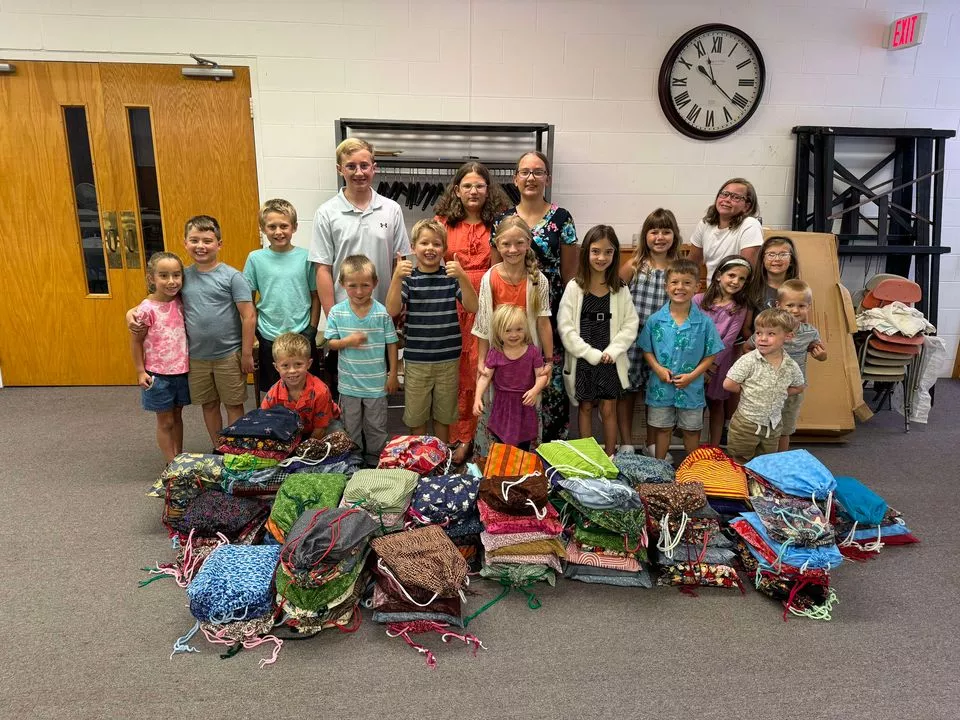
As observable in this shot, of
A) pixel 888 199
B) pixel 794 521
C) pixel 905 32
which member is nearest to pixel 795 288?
pixel 794 521

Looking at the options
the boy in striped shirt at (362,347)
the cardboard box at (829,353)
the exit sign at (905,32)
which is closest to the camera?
the boy in striped shirt at (362,347)

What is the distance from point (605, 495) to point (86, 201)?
3923 millimetres

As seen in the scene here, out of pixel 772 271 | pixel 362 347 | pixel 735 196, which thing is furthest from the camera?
pixel 735 196

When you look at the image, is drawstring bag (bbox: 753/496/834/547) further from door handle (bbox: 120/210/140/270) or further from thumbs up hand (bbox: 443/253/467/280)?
door handle (bbox: 120/210/140/270)

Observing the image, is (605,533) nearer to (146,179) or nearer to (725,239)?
(725,239)

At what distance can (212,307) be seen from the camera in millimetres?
2686

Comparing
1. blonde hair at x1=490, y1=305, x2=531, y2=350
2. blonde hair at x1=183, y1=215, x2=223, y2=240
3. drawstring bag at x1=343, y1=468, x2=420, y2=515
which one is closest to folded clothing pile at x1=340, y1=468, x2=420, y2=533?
drawstring bag at x1=343, y1=468, x2=420, y2=515

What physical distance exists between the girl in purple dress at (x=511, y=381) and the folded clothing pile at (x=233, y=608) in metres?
1.09

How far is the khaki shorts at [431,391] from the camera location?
2.66m

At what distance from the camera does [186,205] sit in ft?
12.9

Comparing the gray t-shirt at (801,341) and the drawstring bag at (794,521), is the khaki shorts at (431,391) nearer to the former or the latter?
the drawstring bag at (794,521)

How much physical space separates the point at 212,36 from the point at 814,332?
152 inches

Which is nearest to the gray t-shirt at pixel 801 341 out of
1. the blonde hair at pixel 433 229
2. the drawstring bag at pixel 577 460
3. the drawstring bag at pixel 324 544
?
the drawstring bag at pixel 577 460

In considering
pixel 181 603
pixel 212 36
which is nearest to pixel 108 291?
pixel 212 36
